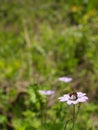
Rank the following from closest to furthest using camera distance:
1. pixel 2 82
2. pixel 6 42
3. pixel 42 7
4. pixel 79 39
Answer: pixel 2 82 < pixel 79 39 < pixel 6 42 < pixel 42 7

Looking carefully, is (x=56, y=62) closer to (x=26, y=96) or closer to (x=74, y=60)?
(x=74, y=60)

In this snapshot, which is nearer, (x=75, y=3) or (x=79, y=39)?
(x=79, y=39)

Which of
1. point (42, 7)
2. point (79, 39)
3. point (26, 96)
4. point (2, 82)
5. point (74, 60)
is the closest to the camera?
point (26, 96)

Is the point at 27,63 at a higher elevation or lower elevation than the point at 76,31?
lower

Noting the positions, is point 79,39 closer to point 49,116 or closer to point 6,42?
point 6,42

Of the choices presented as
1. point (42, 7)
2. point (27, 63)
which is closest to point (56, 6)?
point (42, 7)

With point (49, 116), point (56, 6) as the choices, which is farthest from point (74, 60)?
point (56, 6)
